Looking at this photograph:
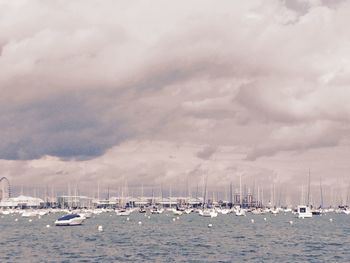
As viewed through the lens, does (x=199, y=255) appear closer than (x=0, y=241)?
Yes

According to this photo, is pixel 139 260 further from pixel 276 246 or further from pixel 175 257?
pixel 276 246

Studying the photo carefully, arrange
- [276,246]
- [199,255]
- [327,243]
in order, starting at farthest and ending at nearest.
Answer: [327,243] < [276,246] < [199,255]

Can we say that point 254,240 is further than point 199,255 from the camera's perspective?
Yes

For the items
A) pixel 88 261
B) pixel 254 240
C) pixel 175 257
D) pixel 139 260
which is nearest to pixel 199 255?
pixel 175 257

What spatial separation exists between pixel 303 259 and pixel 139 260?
23579mm

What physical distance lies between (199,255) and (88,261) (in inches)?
678

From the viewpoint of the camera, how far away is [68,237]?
4924 inches

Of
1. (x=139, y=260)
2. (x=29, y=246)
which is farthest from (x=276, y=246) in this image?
(x=29, y=246)

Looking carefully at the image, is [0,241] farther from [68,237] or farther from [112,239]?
[112,239]

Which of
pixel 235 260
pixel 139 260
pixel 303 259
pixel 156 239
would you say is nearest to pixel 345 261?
pixel 303 259

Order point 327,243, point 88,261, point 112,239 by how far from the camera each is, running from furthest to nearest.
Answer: point 112,239, point 327,243, point 88,261

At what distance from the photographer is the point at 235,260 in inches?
3233

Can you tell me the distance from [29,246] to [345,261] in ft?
180

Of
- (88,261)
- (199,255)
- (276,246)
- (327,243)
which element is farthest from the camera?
(327,243)
